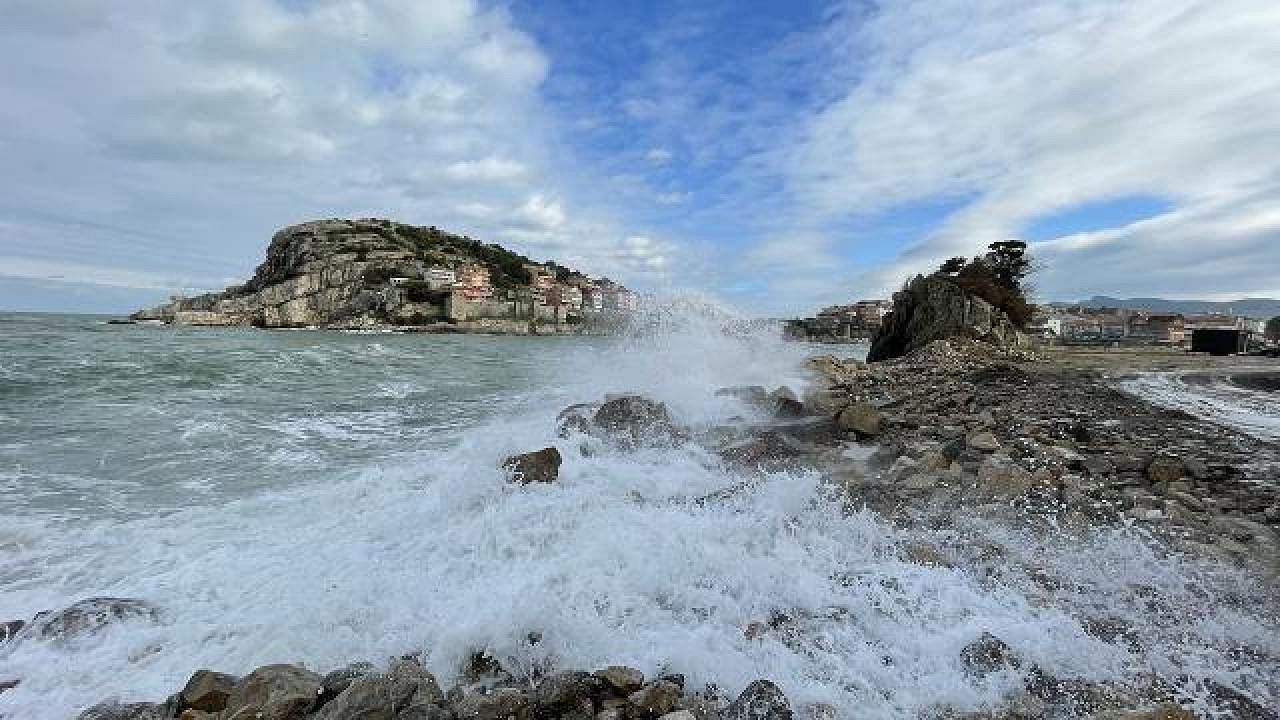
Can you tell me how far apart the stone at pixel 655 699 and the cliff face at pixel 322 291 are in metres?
101

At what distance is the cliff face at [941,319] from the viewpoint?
27453mm

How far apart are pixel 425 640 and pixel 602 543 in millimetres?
1802

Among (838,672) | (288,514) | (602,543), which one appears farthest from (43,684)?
(838,672)

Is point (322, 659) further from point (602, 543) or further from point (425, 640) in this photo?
point (602, 543)

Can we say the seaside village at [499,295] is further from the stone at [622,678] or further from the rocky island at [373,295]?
the stone at [622,678]

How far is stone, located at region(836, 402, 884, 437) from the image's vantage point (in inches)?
422

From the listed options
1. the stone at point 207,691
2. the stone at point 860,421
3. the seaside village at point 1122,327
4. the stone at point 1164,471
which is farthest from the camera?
the seaside village at point 1122,327

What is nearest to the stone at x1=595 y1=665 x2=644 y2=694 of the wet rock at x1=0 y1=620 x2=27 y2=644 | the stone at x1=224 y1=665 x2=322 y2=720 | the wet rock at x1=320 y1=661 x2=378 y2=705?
the wet rock at x1=320 y1=661 x2=378 y2=705

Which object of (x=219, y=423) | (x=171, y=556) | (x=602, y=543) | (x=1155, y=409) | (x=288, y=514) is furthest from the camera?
(x=219, y=423)

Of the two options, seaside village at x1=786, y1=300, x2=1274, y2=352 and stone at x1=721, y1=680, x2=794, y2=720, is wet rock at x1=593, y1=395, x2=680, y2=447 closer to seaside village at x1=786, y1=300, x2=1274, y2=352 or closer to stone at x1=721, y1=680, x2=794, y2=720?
stone at x1=721, y1=680, x2=794, y2=720

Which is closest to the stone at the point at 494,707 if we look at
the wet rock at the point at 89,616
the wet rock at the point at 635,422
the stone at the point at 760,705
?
the stone at the point at 760,705

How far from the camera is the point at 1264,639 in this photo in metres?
4.49

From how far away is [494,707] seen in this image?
4.00 metres

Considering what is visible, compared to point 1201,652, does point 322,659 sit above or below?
below
